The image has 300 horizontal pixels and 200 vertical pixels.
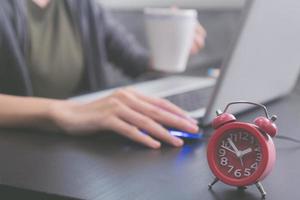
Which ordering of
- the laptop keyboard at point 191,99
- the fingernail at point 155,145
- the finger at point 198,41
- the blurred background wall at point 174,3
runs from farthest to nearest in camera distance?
the blurred background wall at point 174,3, the finger at point 198,41, the laptop keyboard at point 191,99, the fingernail at point 155,145

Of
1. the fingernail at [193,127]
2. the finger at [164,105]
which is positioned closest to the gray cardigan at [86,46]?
the finger at [164,105]

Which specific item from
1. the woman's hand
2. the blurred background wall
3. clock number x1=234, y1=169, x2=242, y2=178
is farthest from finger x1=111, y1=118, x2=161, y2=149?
the blurred background wall

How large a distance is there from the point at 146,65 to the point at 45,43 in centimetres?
31

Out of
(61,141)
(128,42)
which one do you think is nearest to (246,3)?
(61,141)

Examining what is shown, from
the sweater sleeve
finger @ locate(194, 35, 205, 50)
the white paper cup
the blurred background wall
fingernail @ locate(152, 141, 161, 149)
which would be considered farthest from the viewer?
the blurred background wall

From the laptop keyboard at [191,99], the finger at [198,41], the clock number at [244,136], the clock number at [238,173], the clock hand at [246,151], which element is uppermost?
the clock number at [244,136]

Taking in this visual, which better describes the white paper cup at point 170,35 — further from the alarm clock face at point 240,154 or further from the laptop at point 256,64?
the alarm clock face at point 240,154

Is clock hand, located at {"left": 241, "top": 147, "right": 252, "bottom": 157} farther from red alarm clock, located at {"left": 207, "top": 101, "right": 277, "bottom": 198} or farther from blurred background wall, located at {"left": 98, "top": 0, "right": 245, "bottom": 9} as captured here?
blurred background wall, located at {"left": 98, "top": 0, "right": 245, "bottom": 9}

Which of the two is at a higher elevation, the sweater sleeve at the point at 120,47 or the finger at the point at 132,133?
the finger at the point at 132,133

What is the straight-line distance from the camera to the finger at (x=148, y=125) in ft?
2.72

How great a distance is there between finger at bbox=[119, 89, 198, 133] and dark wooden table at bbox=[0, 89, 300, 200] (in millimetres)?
31

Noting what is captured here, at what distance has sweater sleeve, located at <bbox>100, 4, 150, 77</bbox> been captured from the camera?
5.46 ft

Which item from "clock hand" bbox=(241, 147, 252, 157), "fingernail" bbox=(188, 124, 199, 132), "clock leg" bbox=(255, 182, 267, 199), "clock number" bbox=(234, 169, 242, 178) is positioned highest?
"clock hand" bbox=(241, 147, 252, 157)

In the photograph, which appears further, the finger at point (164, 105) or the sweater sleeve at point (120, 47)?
the sweater sleeve at point (120, 47)
